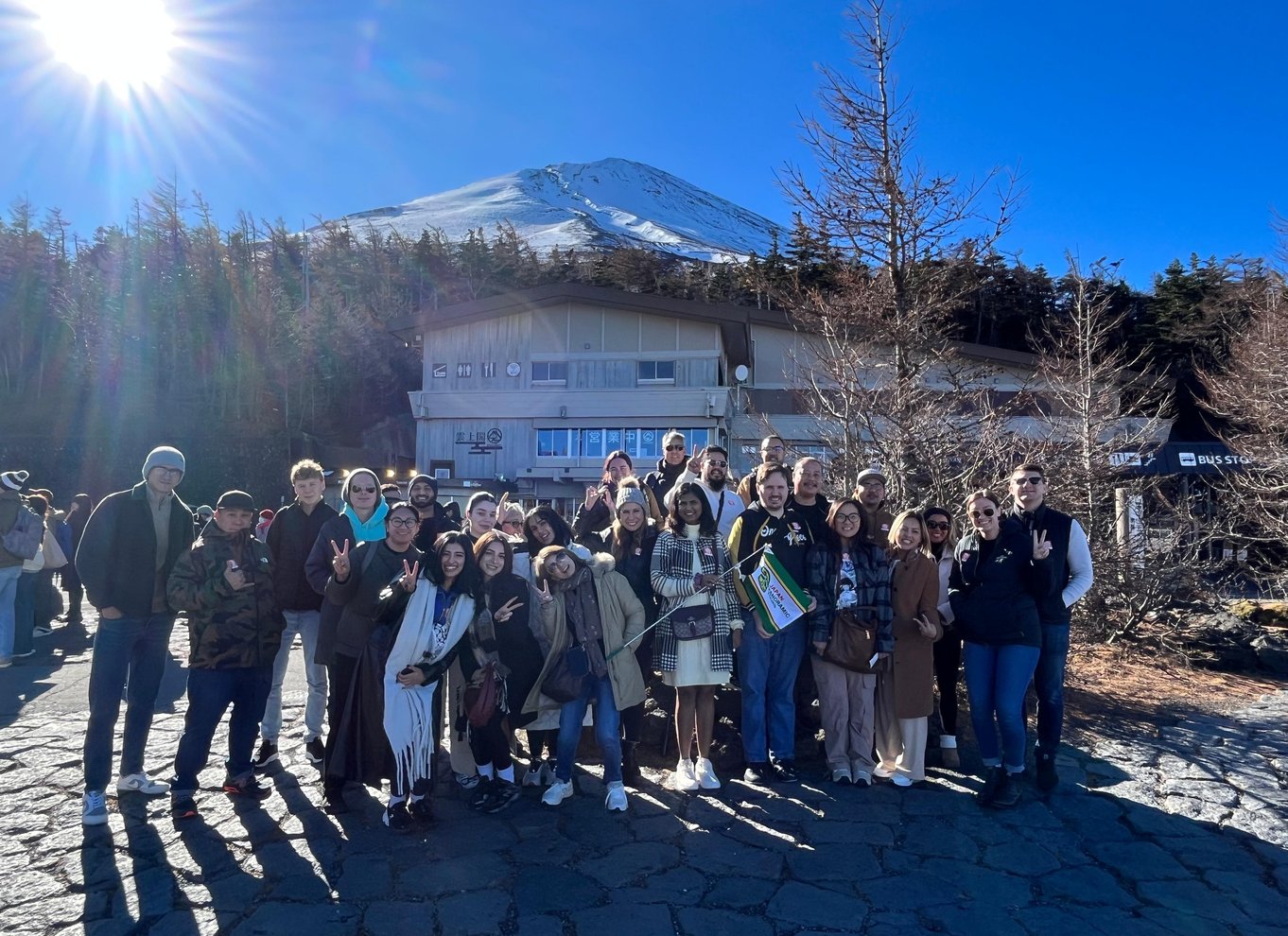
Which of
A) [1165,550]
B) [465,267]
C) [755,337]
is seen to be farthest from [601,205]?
[1165,550]

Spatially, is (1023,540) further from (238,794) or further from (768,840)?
(238,794)

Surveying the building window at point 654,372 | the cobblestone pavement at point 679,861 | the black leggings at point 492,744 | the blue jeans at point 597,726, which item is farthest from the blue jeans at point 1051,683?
the building window at point 654,372

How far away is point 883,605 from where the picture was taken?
16.1 ft

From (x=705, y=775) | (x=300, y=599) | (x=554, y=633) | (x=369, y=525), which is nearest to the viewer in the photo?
(x=554, y=633)

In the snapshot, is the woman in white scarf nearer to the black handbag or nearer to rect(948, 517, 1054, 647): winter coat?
the black handbag

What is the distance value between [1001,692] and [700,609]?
1.77m

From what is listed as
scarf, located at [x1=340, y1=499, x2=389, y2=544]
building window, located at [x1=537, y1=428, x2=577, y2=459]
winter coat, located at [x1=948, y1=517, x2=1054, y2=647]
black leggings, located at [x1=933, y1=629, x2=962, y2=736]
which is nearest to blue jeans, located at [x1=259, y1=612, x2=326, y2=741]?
scarf, located at [x1=340, y1=499, x2=389, y2=544]

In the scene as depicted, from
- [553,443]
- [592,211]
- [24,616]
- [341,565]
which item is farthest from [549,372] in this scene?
[592,211]

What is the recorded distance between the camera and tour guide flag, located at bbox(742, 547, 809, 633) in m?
4.84

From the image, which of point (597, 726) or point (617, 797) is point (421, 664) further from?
point (617, 797)

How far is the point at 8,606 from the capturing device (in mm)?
7867

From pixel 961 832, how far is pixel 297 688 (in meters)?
5.25

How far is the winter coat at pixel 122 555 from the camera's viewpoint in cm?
422

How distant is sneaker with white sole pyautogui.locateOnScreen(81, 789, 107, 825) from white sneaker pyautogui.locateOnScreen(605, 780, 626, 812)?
2548 millimetres
